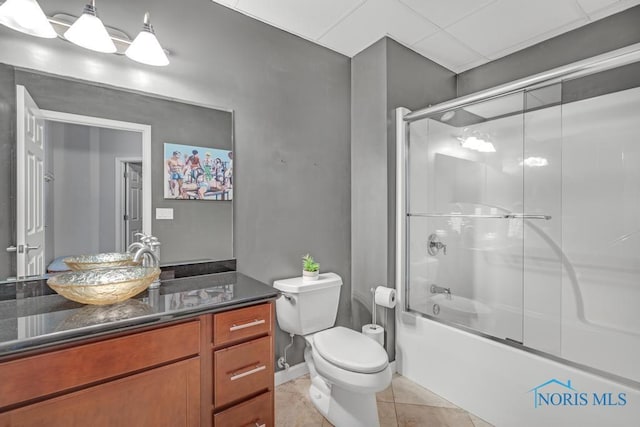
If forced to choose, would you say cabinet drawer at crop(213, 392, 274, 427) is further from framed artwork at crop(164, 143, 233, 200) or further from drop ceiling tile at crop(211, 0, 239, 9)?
drop ceiling tile at crop(211, 0, 239, 9)

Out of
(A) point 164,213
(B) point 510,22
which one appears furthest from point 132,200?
(B) point 510,22

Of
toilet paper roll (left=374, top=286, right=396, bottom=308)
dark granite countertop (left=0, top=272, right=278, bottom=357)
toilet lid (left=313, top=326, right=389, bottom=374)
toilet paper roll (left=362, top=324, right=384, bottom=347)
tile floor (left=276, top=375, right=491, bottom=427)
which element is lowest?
tile floor (left=276, top=375, right=491, bottom=427)

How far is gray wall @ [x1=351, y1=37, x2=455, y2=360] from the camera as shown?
2238mm

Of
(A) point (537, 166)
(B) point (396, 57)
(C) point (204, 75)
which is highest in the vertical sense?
(B) point (396, 57)

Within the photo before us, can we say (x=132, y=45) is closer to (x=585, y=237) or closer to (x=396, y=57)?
(x=396, y=57)

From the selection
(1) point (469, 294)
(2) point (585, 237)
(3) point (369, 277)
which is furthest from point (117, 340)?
(2) point (585, 237)

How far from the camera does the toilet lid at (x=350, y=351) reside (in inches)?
59.4

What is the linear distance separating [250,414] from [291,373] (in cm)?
90

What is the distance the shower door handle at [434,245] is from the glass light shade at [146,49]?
2.06m

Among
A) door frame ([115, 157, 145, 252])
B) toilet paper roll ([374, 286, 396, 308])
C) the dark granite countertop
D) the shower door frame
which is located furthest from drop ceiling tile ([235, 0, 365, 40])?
toilet paper roll ([374, 286, 396, 308])

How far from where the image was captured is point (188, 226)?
1727 millimetres

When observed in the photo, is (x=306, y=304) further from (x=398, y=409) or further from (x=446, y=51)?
(x=446, y=51)

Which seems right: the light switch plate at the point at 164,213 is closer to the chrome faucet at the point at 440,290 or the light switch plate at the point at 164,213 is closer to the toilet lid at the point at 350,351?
the toilet lid at the point at 350,351

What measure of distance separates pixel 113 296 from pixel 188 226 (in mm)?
660
